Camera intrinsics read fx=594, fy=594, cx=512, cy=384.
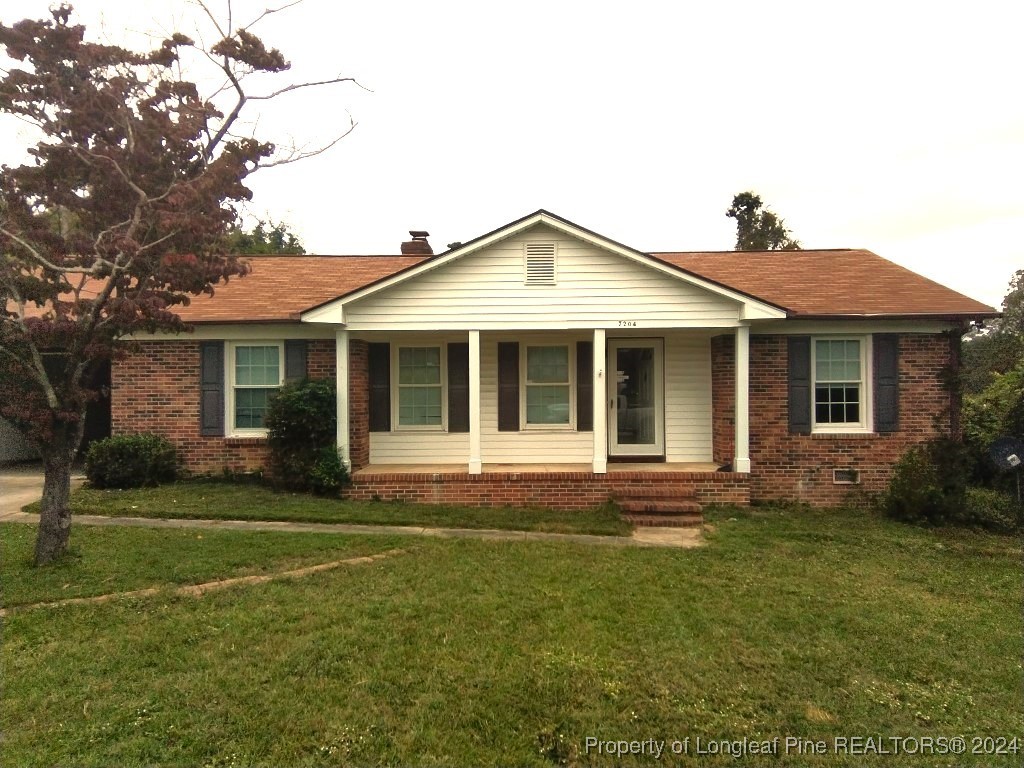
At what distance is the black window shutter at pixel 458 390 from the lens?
420 inches

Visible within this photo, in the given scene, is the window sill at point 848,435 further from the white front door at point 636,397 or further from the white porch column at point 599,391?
the white porch column at point 599,391

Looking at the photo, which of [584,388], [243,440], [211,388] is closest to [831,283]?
[584,388]

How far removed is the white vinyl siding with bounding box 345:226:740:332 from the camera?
9.31m

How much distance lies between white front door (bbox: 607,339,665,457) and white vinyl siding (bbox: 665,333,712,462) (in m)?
0.12

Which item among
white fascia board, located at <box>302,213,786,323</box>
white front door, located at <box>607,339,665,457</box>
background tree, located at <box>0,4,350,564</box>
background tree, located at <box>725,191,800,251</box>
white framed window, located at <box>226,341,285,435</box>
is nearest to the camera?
background tree, located at <box>0,4,350,564</box>

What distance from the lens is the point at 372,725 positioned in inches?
126

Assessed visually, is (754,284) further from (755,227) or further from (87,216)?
(755,227)

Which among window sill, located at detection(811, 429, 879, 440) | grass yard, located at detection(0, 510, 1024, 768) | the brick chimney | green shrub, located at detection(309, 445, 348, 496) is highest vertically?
the brick chimney

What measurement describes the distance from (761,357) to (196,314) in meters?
9.62

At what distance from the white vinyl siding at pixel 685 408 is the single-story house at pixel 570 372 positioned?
0.03 m

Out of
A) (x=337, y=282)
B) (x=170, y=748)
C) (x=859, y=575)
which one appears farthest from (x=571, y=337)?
(x=170, y=748)

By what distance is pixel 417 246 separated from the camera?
1468 cm

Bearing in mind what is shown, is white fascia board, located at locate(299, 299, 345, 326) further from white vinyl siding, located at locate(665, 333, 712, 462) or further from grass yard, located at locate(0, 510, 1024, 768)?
white vinyl siding, located at locate(665, 333, 712, 462)

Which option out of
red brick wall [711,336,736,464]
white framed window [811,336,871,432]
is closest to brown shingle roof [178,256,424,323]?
red brick wall [711,336,736,464]
